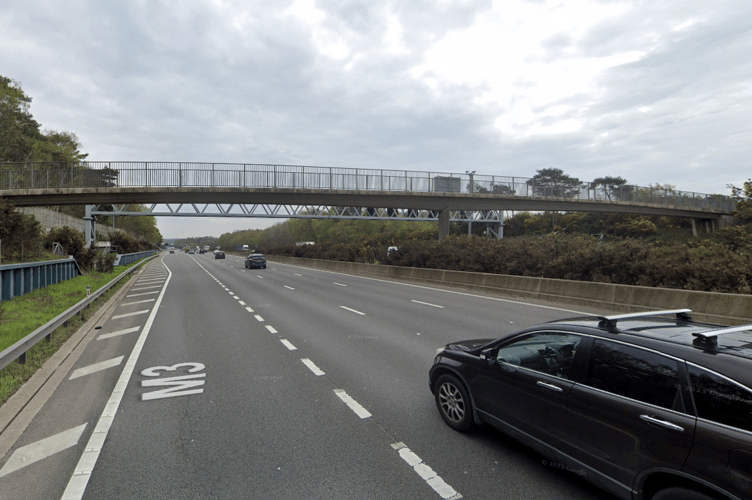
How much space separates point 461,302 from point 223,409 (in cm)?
1103

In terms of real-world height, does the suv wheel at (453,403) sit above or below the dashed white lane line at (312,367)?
above

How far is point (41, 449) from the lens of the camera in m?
4.31

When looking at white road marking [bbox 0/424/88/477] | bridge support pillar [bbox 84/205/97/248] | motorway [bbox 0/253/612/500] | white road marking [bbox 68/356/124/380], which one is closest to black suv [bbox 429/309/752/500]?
motorway [bbox 0/253/612/500]

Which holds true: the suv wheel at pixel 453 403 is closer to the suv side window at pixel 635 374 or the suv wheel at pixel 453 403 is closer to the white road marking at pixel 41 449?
the suv side window at pixel 635 374

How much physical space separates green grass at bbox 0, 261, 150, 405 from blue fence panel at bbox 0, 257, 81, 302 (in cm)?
28

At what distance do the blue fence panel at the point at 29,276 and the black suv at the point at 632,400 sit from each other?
15579mm

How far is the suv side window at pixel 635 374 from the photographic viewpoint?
9.08 ft

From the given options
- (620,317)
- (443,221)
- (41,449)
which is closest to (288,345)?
(41,449)

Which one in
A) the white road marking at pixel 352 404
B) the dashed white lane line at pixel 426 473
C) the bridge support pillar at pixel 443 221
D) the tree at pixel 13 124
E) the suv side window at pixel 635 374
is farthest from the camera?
the tree at pixel 13 124

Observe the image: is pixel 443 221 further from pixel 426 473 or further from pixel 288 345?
pixel 426 473

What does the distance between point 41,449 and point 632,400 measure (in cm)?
547

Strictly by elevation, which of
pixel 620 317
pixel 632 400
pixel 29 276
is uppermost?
pixel 620 317

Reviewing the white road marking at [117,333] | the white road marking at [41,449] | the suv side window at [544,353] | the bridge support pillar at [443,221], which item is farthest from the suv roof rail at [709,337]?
the bridge support pillar at [443,221]

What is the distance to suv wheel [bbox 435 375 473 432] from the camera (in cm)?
438
